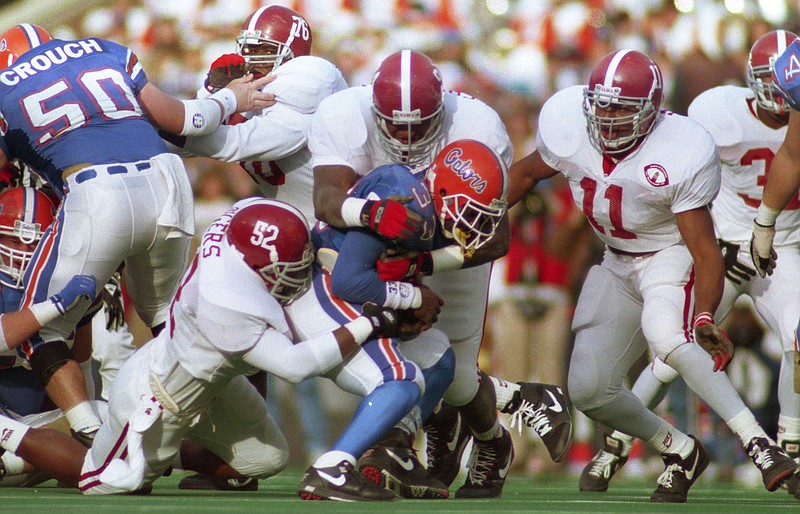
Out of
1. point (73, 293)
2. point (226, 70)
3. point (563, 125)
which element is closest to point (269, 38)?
point (226, 70)

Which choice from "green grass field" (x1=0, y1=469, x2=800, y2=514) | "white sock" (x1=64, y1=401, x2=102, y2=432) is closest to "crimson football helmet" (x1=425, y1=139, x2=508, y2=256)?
"green grass field" (x1=0, y1=469, x2=800, y2=514)

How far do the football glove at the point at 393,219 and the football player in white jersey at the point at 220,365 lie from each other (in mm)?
252

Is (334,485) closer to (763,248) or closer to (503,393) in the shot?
(503,393)

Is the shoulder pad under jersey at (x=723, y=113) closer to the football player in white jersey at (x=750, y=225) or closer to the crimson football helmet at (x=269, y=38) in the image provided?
the football player in white jersey at (x=750, y=225)

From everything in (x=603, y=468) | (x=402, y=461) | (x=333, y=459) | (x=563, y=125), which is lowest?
(x=603, y=468)

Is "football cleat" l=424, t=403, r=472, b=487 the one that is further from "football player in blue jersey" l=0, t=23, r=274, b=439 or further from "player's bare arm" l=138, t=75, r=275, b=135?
"player's bare arm" l=138, t=75, r=275, b=135

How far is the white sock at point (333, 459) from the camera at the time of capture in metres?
4.57

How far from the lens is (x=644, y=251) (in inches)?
227

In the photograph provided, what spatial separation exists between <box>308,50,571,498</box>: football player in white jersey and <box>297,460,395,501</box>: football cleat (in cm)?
79

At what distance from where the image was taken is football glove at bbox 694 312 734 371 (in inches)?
208

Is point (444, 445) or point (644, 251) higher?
point (644, 251)

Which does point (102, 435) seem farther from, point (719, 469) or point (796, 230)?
point (719, 469)

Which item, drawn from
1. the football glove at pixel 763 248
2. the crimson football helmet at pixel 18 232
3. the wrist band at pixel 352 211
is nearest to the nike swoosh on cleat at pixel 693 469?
the football glove at pixel 763 248

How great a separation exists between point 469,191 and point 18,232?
2.03m
